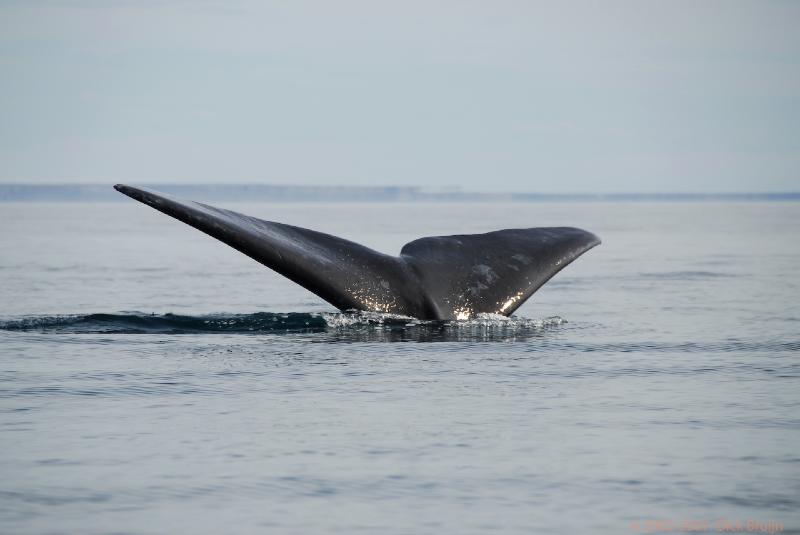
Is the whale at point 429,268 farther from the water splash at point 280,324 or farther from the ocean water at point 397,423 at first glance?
the ocean water at point 397,423

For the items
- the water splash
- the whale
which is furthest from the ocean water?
the whale

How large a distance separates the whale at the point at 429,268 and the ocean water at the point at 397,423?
256 millimetres

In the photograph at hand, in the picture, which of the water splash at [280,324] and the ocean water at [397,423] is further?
the water splash at [280,324]

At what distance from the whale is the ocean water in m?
0.26

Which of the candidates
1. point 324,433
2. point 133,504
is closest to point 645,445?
point 324,433

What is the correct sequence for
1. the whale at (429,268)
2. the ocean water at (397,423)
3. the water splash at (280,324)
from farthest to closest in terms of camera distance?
the water splash at (280,324) → the whale at (429,268) → the ocean water at (397,423)

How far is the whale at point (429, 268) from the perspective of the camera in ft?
37.4

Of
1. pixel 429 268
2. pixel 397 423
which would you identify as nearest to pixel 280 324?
pixel 429 268

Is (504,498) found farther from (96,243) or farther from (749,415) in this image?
(96,243)

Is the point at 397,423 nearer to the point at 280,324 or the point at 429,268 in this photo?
the point at 429,268

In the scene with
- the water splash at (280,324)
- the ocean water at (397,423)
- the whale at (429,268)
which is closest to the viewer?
the ocean water at (397,423)

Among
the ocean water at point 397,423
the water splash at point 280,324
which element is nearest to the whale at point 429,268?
the water splash at point 280,324

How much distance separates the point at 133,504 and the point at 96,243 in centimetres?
3892

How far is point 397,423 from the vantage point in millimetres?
8875
